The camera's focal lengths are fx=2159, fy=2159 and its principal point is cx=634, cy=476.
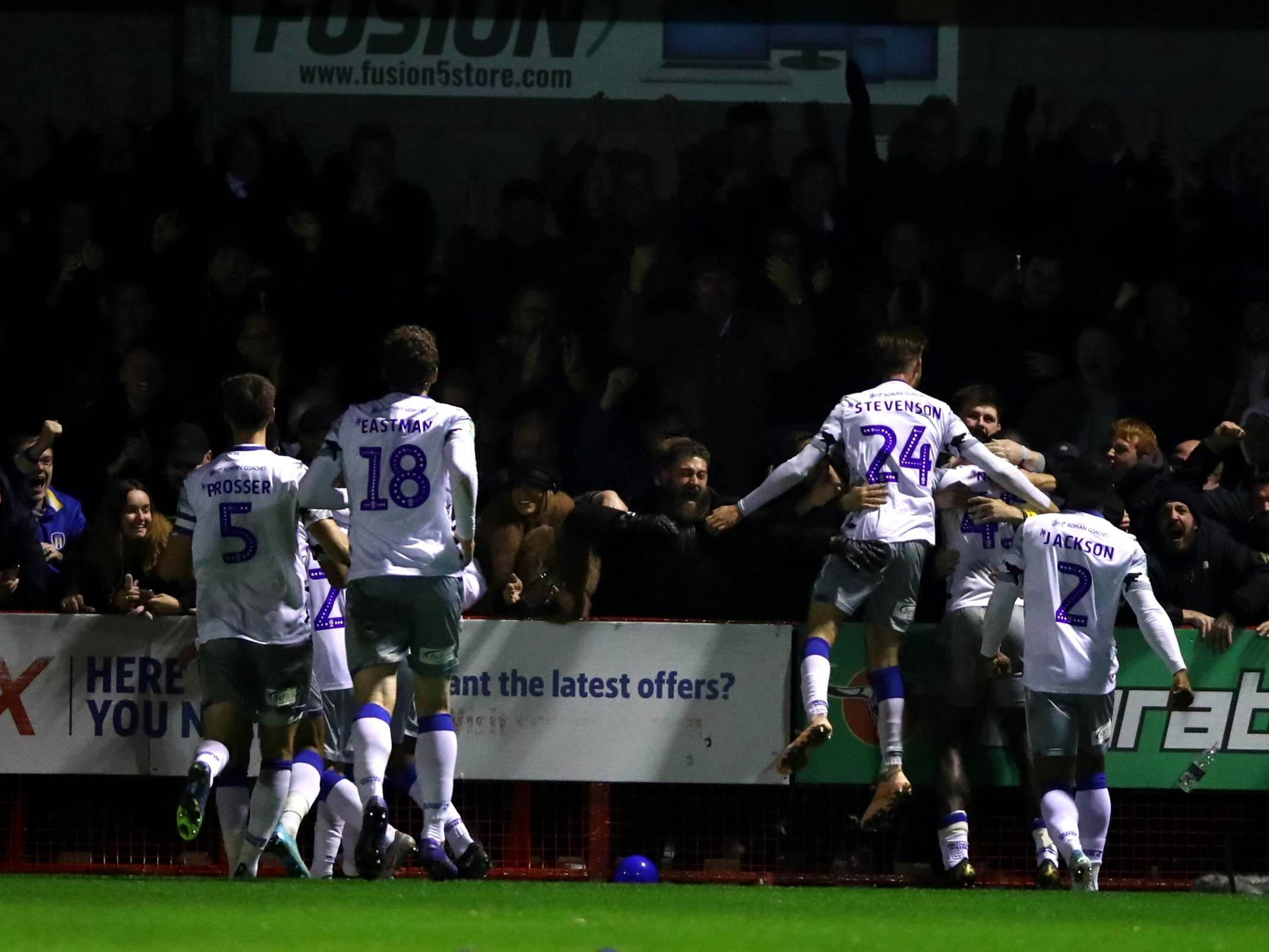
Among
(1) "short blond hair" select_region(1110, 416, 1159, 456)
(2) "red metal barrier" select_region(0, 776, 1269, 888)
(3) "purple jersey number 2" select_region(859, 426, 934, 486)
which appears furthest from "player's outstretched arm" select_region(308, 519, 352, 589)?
(1) "short blond hair" select_region(1110, 416, 1159, 456)

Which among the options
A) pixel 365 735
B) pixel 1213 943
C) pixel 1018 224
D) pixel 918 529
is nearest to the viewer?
pixel 1213 943

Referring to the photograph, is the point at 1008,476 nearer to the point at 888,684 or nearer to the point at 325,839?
the point at 888,684

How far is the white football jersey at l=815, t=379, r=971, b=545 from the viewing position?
31.5ft

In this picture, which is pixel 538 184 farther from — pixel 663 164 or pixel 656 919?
pixel 656 919

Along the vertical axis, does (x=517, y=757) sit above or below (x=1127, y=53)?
below

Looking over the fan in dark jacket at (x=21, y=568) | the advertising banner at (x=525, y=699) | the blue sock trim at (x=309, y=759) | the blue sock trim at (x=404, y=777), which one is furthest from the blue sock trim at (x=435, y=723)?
the fan in dark jacket at (x=21, y=568)

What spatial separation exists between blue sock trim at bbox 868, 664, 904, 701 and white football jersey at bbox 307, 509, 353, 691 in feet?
7.62

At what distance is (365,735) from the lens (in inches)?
328

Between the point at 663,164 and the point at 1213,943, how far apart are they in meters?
7.85

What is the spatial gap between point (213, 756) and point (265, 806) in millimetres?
300

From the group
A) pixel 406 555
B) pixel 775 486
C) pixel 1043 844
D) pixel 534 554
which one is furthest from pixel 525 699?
pixel 1043 844

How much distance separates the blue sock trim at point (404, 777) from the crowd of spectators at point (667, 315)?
925 millimetres

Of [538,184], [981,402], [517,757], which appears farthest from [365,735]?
[538,184]

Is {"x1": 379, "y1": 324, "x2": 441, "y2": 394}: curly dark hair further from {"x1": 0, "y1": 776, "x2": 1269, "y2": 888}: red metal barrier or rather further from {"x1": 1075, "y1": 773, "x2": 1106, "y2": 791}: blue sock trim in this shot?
{"x1": 1075, "y1": 773, "x2": 1106, "y2": 791}: blue sock trim
